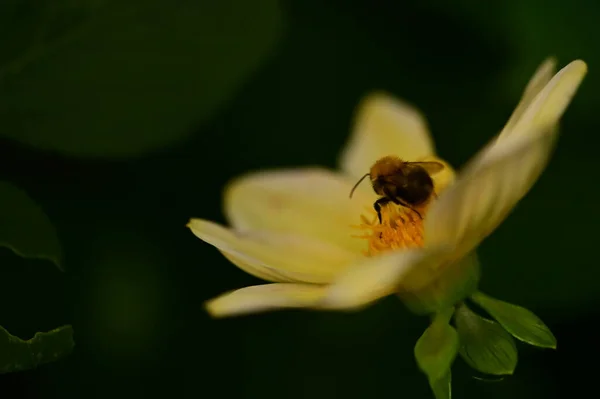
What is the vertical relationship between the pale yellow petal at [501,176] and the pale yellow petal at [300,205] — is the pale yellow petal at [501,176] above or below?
above

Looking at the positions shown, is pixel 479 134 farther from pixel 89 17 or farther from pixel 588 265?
pixel 89 17

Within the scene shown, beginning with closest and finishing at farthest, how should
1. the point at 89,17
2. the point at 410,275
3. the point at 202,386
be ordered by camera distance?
the point at 410,275, the point at 89,17, the point at 202,386

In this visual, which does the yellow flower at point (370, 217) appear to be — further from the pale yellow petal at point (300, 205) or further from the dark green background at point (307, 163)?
the dark green background at point (307, 163)

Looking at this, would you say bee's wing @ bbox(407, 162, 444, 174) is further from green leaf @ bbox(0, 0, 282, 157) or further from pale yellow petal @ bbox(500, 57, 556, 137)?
green leaf @ bbox(0, 0, 282, 157)

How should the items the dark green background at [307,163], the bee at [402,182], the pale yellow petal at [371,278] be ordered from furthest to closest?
the dark green background at [307,163], the bee at [402,182], the pale yellow petal at [371,278]

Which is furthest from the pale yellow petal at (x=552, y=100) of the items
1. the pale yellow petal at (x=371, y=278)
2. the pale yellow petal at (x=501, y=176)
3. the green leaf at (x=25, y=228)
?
the green leaf at (x=25, y=228)

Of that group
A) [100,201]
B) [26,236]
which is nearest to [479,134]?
[100,201]

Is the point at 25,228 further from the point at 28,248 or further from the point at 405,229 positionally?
the point at 405,229
